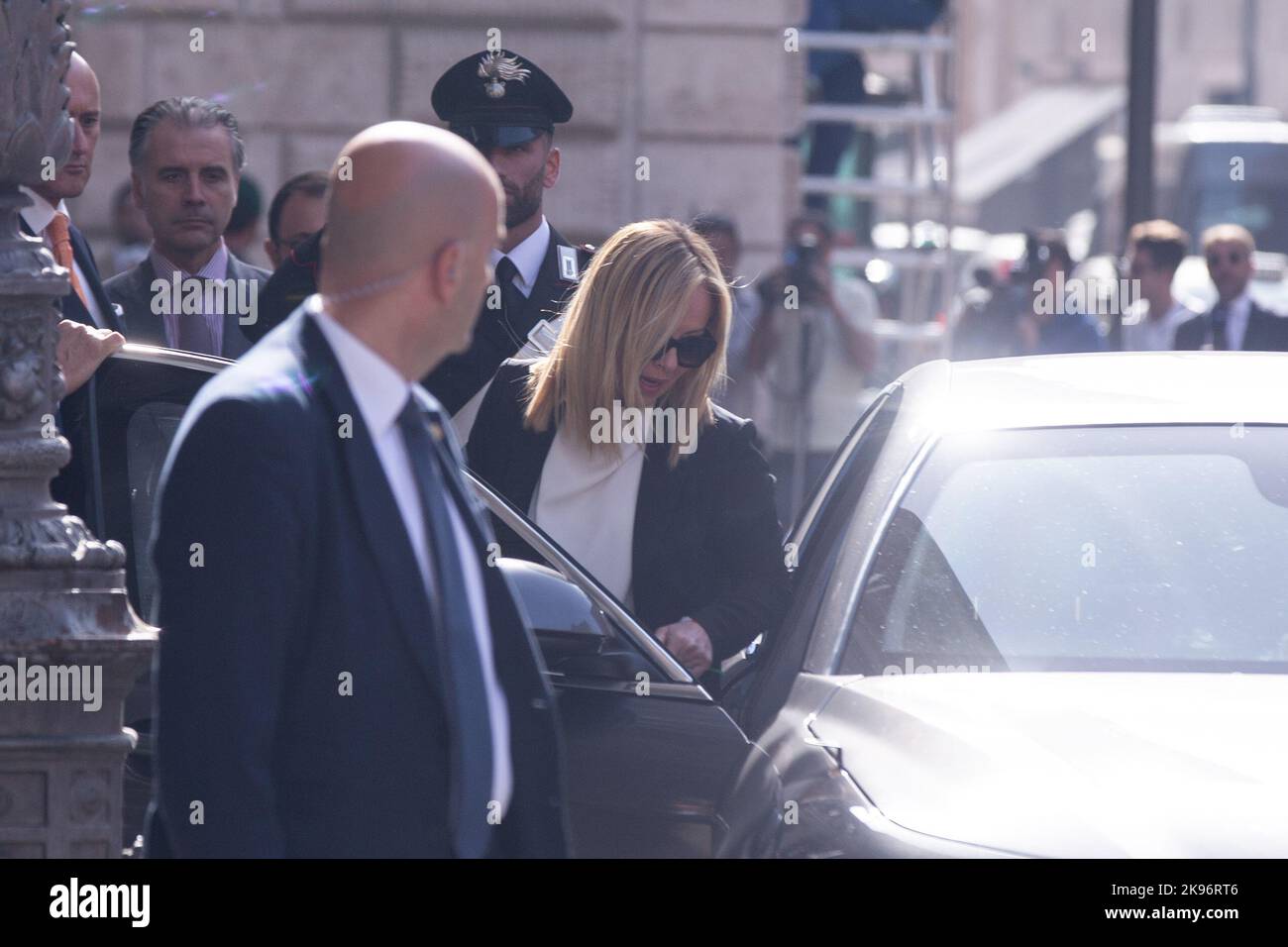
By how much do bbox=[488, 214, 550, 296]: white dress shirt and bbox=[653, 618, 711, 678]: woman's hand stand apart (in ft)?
4.12

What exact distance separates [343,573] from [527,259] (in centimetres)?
279

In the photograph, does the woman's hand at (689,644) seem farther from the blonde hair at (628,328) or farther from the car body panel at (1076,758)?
the car body panel at (1076,758)

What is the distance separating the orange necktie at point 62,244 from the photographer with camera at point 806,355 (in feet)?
19.1

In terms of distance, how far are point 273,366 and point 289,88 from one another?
28.7 ft

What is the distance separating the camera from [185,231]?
19.1 ft

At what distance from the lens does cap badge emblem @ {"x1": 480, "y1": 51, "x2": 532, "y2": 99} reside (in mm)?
5355

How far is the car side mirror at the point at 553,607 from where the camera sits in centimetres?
346

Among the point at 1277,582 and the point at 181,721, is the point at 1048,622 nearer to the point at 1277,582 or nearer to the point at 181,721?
the point at 1277,582

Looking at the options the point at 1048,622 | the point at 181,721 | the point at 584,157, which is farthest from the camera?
the point at 584,157

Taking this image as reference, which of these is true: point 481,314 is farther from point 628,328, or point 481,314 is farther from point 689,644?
point 689,644

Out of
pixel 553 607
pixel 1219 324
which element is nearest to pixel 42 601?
pixel 553 607
